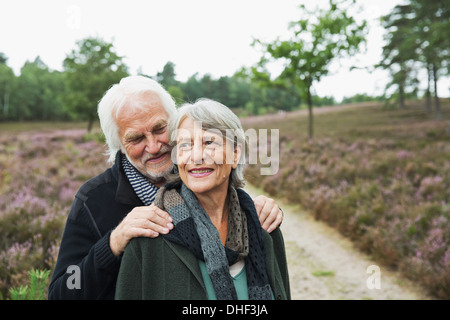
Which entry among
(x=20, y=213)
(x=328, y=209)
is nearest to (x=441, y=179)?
(x=328, y=209)

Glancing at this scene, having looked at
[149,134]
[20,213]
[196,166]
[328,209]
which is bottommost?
[328,209]

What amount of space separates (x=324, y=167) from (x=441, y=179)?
336cm

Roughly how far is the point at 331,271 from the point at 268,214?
3730 mm

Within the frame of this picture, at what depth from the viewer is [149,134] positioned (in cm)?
203

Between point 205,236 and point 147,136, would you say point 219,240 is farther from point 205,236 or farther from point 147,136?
point 147,136

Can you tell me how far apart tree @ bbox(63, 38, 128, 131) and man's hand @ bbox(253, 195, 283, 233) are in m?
23.1

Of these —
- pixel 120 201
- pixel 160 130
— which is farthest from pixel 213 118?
pixel 120 201

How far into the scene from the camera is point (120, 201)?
1856 millimetres

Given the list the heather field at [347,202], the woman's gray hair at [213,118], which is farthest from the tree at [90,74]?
the woman's gray hair at [213,118]

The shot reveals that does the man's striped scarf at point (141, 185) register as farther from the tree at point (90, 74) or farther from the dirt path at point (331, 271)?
the tree at point (90, 74)

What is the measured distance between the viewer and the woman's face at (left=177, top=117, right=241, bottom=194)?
4.93 feet

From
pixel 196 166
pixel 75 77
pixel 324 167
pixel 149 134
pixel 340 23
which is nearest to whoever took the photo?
pixel 196 166

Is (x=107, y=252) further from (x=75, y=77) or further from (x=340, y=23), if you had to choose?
(x=75, y=77)
